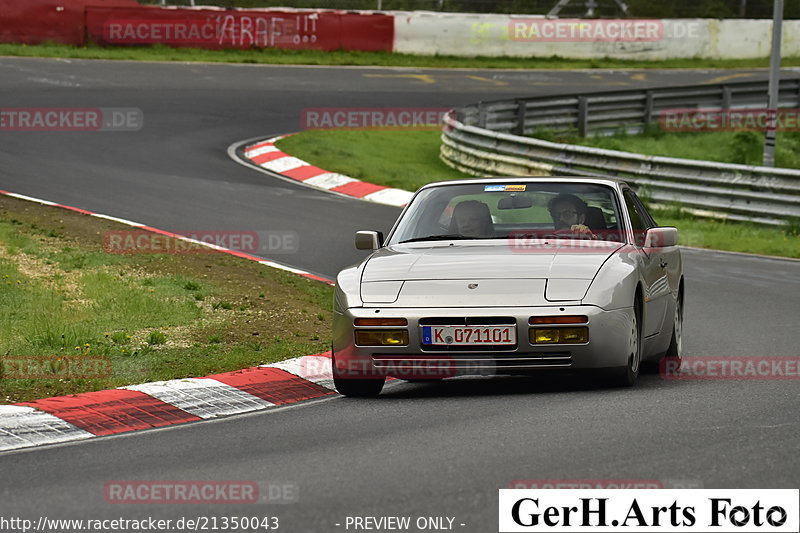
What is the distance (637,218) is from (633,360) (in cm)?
163

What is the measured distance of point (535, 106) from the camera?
86.9 feet

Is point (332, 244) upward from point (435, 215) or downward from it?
downward

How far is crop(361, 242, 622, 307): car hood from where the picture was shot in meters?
7.44

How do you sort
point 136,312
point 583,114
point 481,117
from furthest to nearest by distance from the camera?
point 583,114, point 481,117, point 136,312

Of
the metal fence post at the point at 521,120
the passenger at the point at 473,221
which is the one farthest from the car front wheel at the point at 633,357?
the metal fence post at the point at 521,120

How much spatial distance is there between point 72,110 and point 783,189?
1433 cm

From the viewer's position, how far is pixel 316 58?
36875mm

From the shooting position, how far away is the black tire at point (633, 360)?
7656mm

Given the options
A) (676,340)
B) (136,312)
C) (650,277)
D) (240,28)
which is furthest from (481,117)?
(650,277)

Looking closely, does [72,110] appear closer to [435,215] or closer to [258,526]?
[435,215]

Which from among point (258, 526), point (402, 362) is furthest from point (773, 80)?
point (258, 526)

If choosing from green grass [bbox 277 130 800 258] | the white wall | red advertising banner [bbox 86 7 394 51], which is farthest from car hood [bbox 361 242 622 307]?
the white wall

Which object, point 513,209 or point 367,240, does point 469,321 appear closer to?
point 513,209

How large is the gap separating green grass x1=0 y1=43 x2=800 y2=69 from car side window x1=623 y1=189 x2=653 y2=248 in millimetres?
25494
